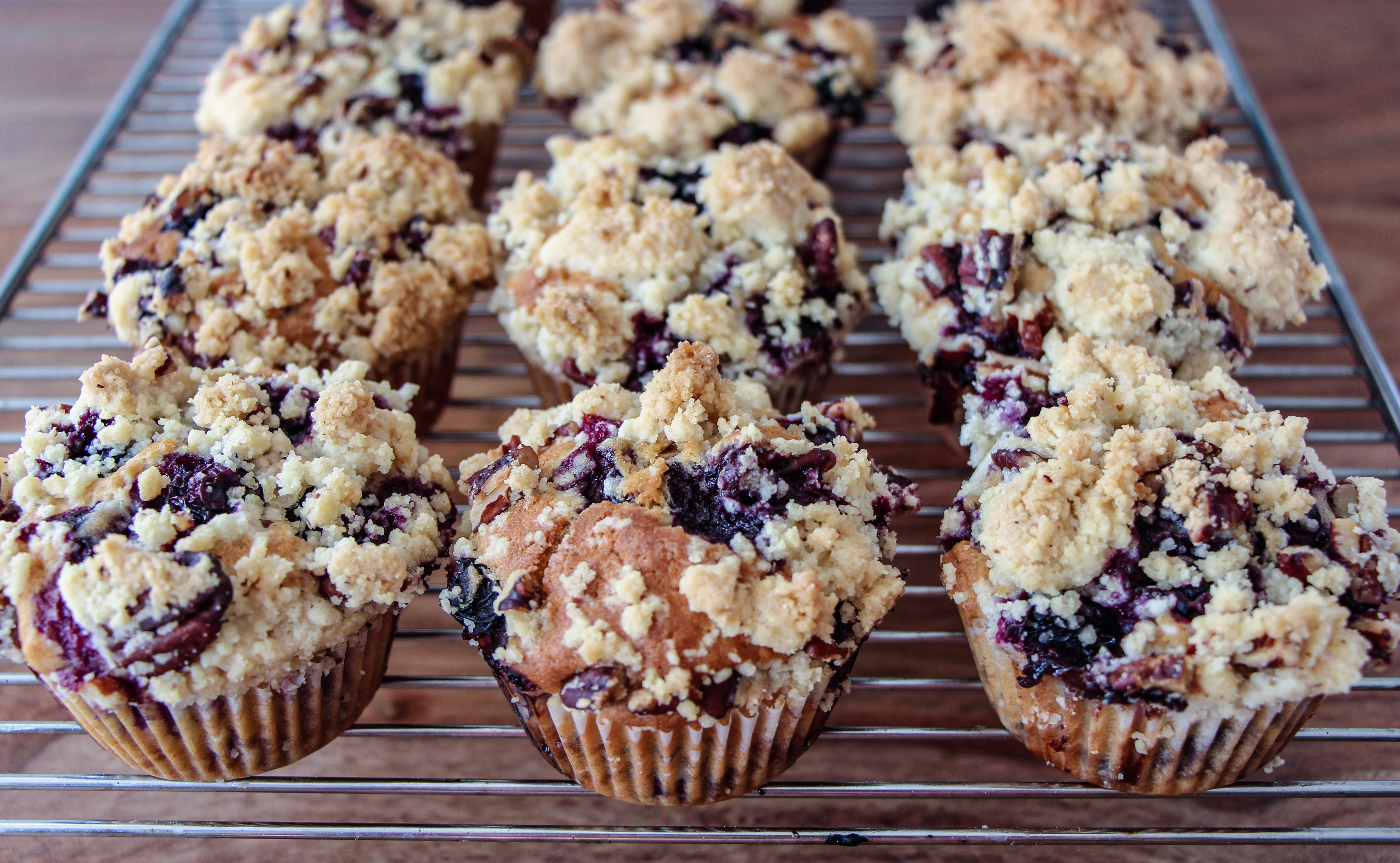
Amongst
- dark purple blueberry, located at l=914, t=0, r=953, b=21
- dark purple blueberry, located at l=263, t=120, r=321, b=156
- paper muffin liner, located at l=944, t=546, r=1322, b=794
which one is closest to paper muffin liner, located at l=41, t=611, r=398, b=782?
paper muffin liner, located at l=944, t=546, r=1322, b=794

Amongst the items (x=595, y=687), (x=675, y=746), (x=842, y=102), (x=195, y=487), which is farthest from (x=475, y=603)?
(x=842, y=102)

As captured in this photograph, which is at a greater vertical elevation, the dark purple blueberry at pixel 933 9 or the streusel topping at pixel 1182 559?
the dark purple blueberry at pixel 933 9

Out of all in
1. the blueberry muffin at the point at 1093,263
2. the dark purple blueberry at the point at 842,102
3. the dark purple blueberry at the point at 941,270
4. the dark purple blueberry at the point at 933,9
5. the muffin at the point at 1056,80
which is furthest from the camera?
the dark purple blueberry at the point at 933,9

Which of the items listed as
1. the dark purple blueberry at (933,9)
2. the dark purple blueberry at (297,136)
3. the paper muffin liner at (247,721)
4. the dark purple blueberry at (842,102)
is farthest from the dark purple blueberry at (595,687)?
the dark purple blueberry at (933,9)

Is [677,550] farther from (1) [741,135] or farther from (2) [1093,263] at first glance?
(1) [741,135]

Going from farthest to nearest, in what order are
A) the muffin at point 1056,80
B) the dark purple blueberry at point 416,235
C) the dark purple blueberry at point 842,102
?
→ 1. the dark purple blueberry at point 842,102
2. the muffin at point 1056,80
3. the dark purple blueberry at point 416,235

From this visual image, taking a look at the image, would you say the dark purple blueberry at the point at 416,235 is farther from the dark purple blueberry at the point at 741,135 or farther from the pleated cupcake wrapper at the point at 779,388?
the dark purple blueberry at the point at 741,135

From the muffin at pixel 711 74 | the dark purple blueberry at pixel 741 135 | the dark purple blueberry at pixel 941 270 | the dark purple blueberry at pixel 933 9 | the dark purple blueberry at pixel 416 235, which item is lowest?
the dark purple blueberry at pixel 416 235
